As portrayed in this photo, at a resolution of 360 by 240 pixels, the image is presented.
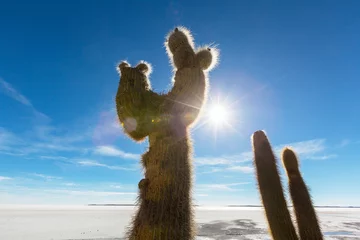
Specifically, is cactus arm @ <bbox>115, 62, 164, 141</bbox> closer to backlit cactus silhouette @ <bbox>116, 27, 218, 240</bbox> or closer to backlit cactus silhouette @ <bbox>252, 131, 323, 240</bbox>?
backlit cactus silhouette @ <bbox>116, 27, 218, 240</bbox>

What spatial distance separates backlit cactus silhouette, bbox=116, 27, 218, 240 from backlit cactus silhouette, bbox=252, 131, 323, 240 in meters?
0.96

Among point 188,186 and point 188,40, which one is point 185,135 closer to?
point 188,186

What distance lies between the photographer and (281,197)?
2.64 meters

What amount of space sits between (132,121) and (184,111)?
715 mm

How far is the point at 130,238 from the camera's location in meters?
3.07

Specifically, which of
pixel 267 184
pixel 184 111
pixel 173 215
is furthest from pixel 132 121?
pixel 267 184

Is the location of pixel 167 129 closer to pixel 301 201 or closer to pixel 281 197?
pixel 281 197

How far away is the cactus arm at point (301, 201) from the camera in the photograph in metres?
2.58

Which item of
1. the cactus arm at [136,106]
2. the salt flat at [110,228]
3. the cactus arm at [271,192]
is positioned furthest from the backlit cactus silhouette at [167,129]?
the salt flat at [110,228]

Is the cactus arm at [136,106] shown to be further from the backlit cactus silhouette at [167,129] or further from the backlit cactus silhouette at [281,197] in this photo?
the backlit cactus silhouette at [281,197]

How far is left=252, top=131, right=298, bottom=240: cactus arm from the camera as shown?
2541 mm

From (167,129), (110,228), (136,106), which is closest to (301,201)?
(167,129)

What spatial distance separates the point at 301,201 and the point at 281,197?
0.90ft

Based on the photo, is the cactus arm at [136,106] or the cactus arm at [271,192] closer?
the cactus arm at [271,192]
